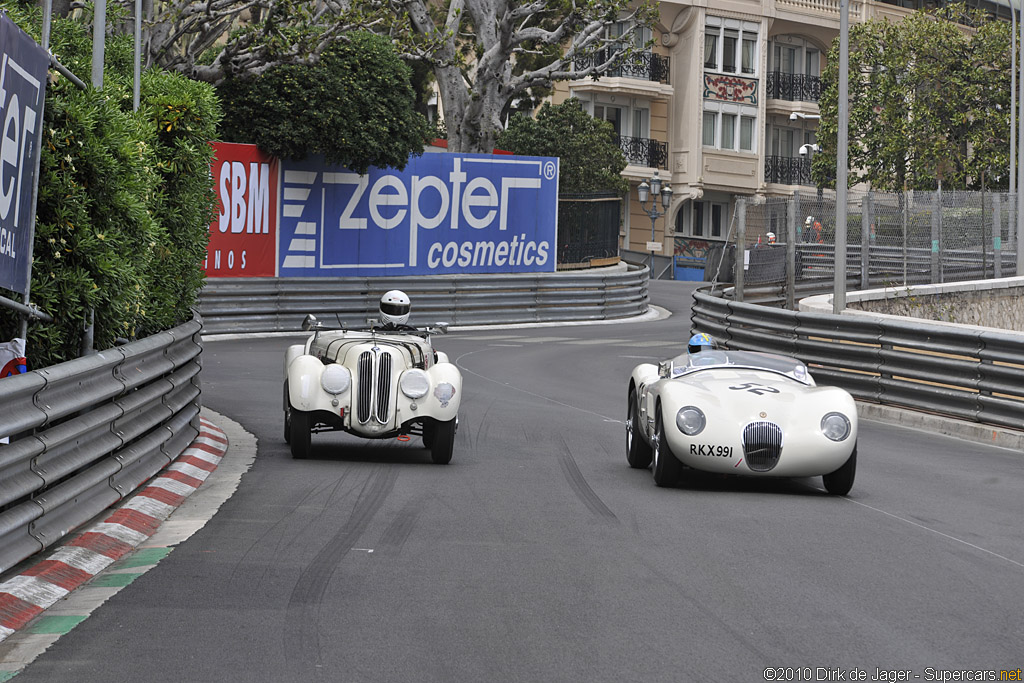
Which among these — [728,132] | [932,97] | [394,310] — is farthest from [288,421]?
[728,132]

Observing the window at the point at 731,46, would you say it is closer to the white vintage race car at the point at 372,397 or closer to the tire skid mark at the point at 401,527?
the white vintage race car at the point at 372,397

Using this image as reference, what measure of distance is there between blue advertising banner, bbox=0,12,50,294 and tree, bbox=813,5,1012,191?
47.0 meters

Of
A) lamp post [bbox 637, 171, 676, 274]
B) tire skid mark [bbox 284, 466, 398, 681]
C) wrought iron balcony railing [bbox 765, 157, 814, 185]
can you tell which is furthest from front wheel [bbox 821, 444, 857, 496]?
wrought iron balcony railing [bbox 765, 157, 814, 185]

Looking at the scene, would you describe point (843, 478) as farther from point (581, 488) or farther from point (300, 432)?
point (300, 432)

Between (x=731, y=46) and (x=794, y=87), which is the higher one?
(x=731, y=46)

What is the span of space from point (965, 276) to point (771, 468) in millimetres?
18841

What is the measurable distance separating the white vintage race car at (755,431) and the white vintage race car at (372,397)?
1853mm

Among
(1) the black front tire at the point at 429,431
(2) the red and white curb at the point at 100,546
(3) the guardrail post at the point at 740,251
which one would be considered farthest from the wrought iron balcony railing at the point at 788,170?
(2) the red and white curb at the point at 100,546

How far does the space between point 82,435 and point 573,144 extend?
144ft

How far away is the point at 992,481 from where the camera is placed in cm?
1193

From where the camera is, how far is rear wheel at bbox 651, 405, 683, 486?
34.7 feet

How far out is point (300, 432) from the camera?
11664 millimetres

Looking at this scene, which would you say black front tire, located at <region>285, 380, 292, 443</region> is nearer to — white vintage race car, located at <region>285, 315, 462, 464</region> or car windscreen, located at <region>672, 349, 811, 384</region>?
white vintage race car, located at <region>285, 315, 462, 464</region>

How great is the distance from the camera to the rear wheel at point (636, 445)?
39.0 ft
